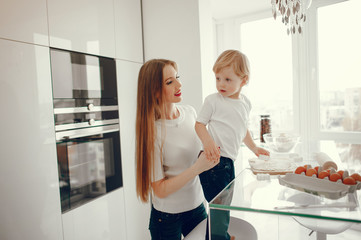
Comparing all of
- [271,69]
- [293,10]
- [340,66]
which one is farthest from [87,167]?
[340,66]

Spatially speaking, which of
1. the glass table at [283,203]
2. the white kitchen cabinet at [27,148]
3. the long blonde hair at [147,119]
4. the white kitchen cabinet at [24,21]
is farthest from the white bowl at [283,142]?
the white kitchen cabinet at [24,21]

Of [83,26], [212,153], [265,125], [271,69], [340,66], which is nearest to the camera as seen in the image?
[212,153]

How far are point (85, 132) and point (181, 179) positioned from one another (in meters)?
0.91

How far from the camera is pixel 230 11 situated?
2611 millimetres

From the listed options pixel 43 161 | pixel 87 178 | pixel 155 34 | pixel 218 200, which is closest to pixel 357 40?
pixel 155 34

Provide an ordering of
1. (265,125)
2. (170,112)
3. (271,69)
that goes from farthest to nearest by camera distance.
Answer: (271,69) < (265,125) < (170,112)

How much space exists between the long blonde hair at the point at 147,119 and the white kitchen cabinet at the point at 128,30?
35.9 inches

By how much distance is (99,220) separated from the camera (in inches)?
70.2

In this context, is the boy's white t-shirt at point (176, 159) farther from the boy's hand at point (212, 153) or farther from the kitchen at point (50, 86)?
the kitchen at point (50, 86)

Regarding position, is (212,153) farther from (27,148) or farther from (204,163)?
(27,148)

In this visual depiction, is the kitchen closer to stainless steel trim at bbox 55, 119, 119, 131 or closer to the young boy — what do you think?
stainless steel trim at bbox 55, 119, 119, 131

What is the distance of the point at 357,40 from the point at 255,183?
2063 mm

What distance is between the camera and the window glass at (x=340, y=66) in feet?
7.50

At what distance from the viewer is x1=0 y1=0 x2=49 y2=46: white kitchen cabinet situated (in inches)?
50.1
